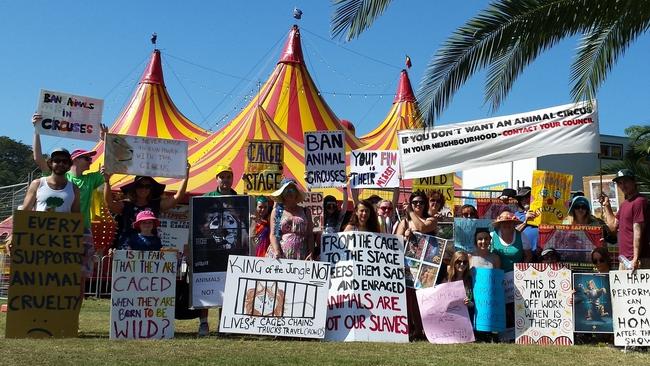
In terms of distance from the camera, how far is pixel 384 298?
7.83 m

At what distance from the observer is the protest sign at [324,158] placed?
10.5 meters

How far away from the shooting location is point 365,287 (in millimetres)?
7832

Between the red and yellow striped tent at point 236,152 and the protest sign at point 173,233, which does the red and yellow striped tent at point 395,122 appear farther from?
the protest sign at point 173,233

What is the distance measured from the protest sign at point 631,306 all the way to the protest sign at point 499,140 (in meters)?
2.72

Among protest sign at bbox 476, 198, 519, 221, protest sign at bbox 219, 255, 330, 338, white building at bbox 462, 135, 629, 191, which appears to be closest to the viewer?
protest sign at bbox 219, 255, 330, 338

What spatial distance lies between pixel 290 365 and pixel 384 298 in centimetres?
234

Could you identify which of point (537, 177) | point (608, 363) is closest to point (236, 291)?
point (608, 363)

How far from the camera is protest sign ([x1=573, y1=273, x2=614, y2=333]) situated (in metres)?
7.53

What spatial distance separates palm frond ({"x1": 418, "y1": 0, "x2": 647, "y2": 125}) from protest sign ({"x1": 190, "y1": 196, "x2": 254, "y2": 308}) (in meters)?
2.34

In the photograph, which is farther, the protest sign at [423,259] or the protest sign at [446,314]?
the protest sign at [423,259]

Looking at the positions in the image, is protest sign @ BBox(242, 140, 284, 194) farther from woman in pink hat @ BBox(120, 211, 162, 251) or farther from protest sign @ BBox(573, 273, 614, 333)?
protest sign @ BBox(573, 273, 614, 333)

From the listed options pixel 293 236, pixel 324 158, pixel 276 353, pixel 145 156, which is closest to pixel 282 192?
pixel 293 236

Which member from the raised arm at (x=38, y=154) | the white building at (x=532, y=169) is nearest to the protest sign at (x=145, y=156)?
the raised arm at (x=38, y=154)

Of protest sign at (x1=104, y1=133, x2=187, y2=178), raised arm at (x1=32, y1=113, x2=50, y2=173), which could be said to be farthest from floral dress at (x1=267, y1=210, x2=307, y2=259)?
raised arm at (x1=32, y1=113, x2=50, y2=173)
